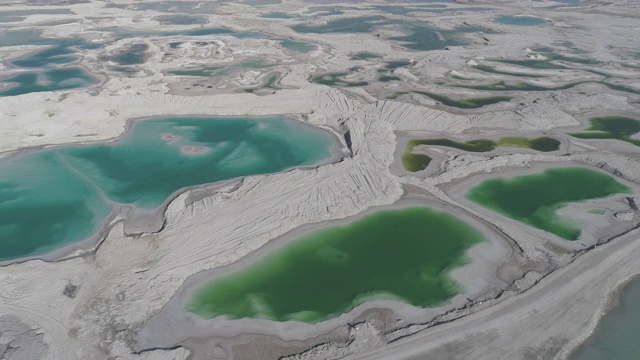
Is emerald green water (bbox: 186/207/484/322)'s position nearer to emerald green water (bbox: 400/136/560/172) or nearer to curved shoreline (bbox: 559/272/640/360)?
curved shoreline (bbox: 559/272/640/360)

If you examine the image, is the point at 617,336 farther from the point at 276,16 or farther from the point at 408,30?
the point at 276,16

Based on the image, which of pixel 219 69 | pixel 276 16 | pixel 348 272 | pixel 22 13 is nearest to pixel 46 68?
pixel 219 69

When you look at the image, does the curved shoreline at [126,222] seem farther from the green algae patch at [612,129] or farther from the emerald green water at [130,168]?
the green algae patch at [612,129]

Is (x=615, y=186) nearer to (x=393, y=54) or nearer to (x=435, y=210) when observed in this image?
(x=435, y=210)

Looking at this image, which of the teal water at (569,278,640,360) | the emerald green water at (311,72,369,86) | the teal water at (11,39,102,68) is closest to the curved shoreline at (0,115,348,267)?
the emerald green water at (311,72,369,86)

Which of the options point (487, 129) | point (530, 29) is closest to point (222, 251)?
point (487, 129)

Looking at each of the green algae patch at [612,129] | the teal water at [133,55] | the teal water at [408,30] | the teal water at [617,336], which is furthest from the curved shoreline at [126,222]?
the teal water at [408,30]

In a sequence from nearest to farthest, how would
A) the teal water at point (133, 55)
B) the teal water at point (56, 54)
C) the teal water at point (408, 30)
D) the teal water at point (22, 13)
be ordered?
A: 1. the teal water at point (56, 54)
2. the teal water at point (133, 55)
3. the teal water at point (408, 30)
4. the teal water at point (22, 13)
